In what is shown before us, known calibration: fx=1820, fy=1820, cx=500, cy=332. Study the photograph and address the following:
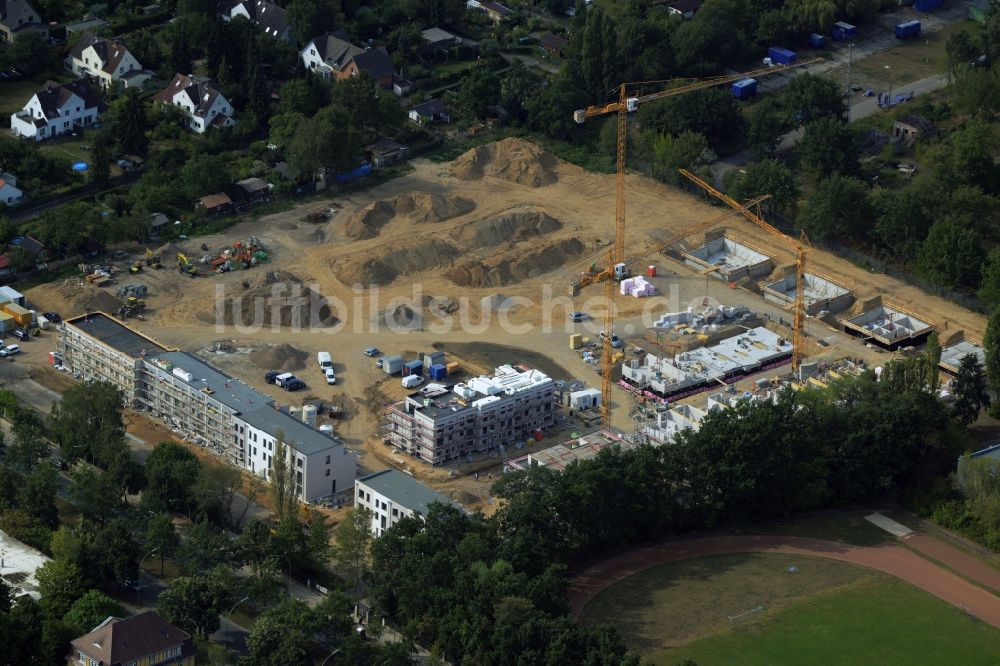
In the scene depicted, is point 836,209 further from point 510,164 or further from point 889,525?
point 889,525

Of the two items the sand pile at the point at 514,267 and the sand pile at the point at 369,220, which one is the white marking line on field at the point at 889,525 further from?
the sand pile at the point at 369,220

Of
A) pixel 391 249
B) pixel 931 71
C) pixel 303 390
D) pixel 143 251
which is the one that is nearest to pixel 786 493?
pixel 303 390

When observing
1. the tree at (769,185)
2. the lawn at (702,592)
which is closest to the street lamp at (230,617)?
the lawn at (702,592)

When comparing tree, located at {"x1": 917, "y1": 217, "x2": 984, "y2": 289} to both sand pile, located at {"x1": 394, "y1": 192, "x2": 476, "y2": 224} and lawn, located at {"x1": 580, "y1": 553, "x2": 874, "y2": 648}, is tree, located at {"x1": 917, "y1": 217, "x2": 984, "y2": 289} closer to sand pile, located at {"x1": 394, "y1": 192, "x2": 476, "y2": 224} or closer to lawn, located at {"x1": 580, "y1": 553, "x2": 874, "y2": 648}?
sand pile, located at {"x1": 394, "y1": 192, "x2": 476, "y2": 224}

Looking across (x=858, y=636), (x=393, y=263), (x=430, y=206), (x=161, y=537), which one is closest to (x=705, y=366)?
(x=393, y=263)

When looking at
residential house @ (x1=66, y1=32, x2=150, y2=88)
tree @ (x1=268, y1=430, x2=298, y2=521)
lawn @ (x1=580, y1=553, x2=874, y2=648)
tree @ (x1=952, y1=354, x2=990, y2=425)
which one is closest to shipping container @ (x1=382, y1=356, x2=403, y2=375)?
tree @ (x1=268, y1=430, x2=298, y2=521)

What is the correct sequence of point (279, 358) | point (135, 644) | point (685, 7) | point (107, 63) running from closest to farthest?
point (135, 644)
point (279, 358)
point (107, 63)
point (685, 7)

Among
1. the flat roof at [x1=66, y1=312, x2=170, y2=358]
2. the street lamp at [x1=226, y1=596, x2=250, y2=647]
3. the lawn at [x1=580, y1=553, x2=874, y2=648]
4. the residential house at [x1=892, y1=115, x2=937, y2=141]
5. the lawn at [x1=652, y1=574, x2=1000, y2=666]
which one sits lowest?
the lawn at [x1=652, y1=574, x2=1000, y2=666]
